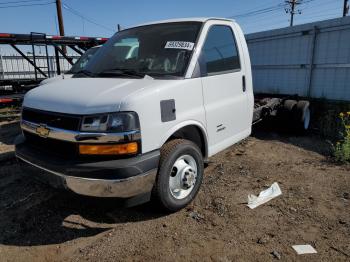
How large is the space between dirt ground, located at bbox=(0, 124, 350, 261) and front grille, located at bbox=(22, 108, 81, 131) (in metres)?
0.72

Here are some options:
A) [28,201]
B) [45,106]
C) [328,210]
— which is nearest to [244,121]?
[328,210]

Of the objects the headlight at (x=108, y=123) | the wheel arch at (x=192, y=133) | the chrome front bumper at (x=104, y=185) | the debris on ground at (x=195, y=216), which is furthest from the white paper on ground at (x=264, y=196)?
the headlight at (x=108, y=123)

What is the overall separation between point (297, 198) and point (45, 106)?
9.96 feet

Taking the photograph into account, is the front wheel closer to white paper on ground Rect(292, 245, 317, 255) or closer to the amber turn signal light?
the amber turn signal light

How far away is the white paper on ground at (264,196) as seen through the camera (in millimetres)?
3637

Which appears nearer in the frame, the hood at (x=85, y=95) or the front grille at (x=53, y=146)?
the hood at (x=85, y=95)

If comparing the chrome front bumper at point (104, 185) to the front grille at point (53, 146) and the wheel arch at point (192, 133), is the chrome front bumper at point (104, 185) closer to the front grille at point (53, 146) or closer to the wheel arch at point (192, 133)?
the front grille at point (53, 146)

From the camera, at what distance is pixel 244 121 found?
4430mm

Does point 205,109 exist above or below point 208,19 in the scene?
below

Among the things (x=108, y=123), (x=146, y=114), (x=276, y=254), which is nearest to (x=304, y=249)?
(x=276, y=254)

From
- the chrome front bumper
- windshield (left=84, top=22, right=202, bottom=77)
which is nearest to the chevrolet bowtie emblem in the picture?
the chrome front bumper

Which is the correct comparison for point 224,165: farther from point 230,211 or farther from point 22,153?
point 22,153

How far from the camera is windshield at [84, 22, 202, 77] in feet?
11.2

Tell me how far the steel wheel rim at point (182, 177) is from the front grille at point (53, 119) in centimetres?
108
